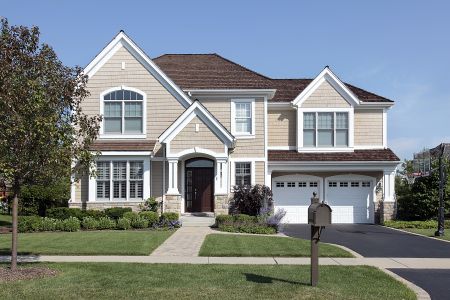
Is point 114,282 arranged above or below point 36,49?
below

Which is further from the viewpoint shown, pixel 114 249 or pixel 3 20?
pixel 114 249

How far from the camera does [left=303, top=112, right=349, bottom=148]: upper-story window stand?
27.5 meters

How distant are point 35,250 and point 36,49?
6.35 meters

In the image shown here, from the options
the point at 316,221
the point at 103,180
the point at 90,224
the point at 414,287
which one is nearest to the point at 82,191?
the point at 103,180

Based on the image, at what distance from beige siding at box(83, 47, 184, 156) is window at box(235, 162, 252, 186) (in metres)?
4.01

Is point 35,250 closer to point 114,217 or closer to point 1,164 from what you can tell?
point 1,164

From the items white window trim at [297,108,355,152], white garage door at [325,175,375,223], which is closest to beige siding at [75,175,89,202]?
white window trim at [297,108,355,152]

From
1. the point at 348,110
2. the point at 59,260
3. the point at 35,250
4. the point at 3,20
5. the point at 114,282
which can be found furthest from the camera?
the point at 348,110

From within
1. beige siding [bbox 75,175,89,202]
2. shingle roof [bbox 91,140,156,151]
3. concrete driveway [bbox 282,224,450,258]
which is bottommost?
concrete driveway [bbox 282,224,450,258]

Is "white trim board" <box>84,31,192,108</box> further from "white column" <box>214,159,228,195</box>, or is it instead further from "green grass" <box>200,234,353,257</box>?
"green grass" <box>200,234,353,257</box>

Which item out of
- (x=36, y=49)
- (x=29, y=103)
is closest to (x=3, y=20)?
(x=36, y=49)

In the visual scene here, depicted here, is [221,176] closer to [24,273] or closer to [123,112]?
[123,112]

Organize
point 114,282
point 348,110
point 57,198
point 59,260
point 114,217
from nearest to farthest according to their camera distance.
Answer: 1. point 114,282
2. point 59,260
3. point 114,217
4. point 57,198
5. point 348,110

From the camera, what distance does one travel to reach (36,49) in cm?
1128
